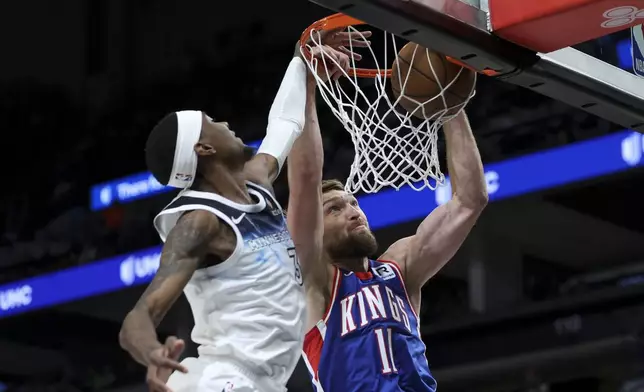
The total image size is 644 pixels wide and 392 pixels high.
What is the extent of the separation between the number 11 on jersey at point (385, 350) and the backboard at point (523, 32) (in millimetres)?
960

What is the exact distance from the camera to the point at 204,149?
137 inches

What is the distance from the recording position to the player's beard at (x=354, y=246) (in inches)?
176

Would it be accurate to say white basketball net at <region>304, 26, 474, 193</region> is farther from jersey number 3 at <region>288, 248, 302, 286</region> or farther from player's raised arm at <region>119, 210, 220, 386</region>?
player's raised arm at <region>119, 210, 220, 386</region>

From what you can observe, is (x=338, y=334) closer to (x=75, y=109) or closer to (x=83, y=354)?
(x=83, y=354)

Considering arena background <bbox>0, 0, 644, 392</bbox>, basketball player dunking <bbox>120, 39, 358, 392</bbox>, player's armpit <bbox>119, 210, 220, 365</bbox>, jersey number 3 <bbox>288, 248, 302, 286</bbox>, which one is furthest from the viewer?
arena background <bbox>0, 0, 644, 392</bbox>

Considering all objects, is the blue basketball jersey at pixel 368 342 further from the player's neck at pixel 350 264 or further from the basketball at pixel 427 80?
the basketball at pixel 427 80

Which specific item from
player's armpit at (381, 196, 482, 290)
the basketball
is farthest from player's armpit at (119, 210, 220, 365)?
player's armpit at (381, 196, 482, 290)

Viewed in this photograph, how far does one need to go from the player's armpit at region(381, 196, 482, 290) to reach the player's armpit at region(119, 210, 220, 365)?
134cm

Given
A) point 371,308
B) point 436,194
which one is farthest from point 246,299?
point 436,194

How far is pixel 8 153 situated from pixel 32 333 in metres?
1.72

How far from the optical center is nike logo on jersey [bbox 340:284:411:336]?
4.32 m

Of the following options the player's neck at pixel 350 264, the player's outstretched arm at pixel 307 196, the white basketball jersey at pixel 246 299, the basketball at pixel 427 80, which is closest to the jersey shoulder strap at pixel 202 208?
the white basketball jersey at pixel 246 299

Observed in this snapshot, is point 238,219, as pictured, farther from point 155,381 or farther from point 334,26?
point 334,26

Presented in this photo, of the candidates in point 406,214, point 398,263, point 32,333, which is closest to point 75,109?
point 32,333
